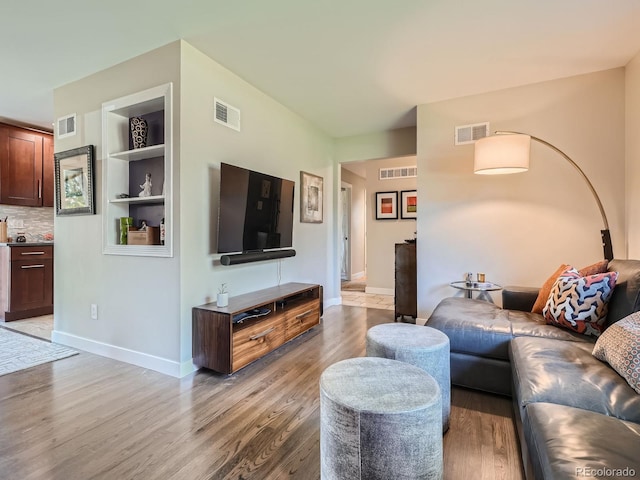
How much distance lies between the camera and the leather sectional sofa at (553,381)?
3.15ft

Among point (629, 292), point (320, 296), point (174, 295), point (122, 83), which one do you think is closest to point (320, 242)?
point (320, 296)

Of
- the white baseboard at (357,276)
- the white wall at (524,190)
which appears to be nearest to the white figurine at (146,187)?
the white wall at (524,190)

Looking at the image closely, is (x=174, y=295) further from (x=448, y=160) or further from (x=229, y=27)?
(x=448, y=160)

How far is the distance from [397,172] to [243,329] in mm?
4348

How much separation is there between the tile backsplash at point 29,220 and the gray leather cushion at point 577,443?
239 inches

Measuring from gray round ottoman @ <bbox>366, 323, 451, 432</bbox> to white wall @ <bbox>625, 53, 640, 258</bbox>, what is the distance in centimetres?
223

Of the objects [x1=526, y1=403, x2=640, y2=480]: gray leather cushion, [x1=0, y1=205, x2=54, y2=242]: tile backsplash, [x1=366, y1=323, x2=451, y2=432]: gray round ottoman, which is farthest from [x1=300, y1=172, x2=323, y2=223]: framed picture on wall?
[x1=0, y1=205, x2=54, y2=242]: tile backsplash

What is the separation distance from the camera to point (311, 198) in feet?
14.3

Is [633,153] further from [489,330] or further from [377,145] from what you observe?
[377,145]

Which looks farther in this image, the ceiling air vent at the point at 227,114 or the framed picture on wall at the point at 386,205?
the framed picture on wall at the point at 386,205

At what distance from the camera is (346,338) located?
11.1 ft

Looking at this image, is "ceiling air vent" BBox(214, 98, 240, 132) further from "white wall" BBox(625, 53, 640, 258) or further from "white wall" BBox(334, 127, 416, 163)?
"white wall" BBox(625, 53, 640, 258)

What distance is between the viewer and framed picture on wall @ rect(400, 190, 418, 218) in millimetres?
5734

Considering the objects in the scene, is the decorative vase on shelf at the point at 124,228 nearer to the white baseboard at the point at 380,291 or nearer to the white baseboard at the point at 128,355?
the white baseboard at the point at 128,355
